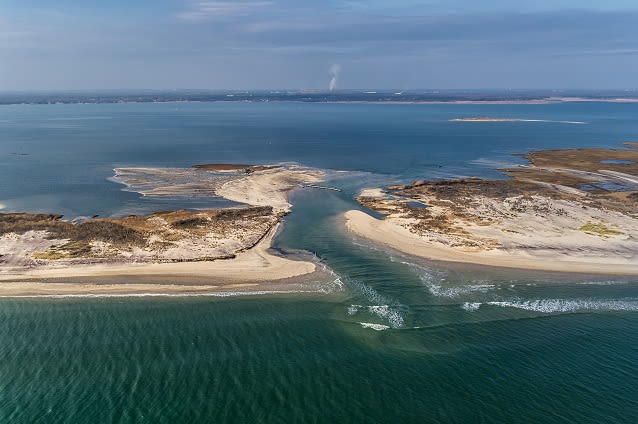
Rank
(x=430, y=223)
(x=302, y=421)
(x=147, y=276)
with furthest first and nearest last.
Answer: (x=430, y=223)
(x=147, y=276)
(x=302, y=421)

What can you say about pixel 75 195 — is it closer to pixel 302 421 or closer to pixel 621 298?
pixel 302 421

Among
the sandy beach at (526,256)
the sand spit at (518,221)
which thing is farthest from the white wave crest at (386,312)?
the sand spit at (518,221)

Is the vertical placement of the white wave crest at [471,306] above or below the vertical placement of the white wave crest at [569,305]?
above

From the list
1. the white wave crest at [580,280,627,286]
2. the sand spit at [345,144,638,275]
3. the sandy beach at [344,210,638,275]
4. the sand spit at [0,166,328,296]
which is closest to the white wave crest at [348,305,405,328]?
the sand spit at [0,166,328,296]

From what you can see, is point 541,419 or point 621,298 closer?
point 541,419

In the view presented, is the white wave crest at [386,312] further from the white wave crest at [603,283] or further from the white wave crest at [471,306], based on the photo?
the white wave crest at [603,283]

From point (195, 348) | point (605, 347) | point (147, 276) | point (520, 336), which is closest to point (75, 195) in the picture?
point (147, 276)

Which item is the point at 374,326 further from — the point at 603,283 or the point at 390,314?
the point at 603,283

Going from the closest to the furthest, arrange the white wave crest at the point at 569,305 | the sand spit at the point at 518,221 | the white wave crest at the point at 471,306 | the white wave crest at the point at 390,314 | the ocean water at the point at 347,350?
the ocean water at the point at 347,350 < the white wave crest at the point at 390,314 < the white wave crest at the point at 471,306 < the white wave crest at the point at 569,305 < the sand spit at the point at 518,221
